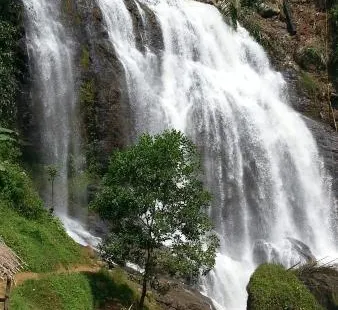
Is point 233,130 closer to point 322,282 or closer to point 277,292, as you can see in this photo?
point 322,282

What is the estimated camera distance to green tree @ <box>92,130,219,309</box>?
1606 centimetres

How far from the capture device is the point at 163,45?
31.2 metres

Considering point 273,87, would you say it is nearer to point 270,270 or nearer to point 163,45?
point 163,45

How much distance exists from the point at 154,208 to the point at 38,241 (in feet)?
11.4

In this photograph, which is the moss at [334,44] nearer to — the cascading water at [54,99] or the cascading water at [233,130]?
the cascading water at [233,130]

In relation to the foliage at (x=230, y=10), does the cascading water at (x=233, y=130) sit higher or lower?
lower

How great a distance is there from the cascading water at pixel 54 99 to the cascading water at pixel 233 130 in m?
2.86

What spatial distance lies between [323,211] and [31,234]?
18023 mm

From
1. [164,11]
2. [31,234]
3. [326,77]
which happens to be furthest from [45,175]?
[326,77]

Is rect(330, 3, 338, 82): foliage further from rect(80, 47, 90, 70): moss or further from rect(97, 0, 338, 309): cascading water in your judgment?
rect(80, 47, 90, 70): moss

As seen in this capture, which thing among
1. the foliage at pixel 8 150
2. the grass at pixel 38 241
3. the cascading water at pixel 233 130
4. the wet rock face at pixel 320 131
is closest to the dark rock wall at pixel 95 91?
the cascading water at pixel 233 130

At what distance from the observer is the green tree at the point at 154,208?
52.7ft

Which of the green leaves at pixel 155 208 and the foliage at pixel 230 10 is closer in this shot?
the green leaves at pixel 155 208

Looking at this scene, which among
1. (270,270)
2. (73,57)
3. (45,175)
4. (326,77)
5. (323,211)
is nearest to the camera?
(270,270)
